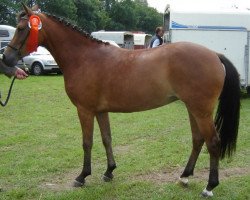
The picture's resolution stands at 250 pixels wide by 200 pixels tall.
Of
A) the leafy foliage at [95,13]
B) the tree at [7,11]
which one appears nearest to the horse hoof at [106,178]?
the leafy foliage at [95,13]

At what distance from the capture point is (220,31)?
464 inches

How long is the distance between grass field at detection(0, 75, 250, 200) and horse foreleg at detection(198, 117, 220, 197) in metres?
0.16

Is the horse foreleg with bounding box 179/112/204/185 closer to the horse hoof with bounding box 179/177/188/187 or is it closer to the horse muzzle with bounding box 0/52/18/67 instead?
the horse hoof with bounding box 179/177/188/187

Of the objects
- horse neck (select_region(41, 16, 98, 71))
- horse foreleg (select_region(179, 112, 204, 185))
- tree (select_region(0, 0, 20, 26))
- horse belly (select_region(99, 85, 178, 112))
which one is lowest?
horse foreleg (select_region(179, 112, 204, 185))

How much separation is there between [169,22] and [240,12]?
7.29 ft

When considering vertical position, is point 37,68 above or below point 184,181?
below

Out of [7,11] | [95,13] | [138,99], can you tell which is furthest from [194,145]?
[95,13]

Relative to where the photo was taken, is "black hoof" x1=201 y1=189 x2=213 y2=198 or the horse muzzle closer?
"black hoof" x1=201 y1=189 x2=213 y2=198

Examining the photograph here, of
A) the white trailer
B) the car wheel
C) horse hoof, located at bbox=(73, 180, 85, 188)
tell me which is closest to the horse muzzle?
horse hoof, located at bbox=(73, 180, 85, 188)

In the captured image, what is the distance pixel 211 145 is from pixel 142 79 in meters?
1.08

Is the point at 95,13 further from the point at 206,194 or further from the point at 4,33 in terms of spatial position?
the point at 206,194

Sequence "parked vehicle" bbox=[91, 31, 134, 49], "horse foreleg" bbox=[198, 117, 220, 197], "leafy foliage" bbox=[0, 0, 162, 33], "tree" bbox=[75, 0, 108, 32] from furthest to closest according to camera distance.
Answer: "tree" bbox=[75, 0, 108, 32] < "leafy foliage" bbox=[0, 0, 162, 33] < "parked vehicle" bbox=[91, 31, 134, 49] < "horse foreleg" bbox=[198, 117, 220, 197]

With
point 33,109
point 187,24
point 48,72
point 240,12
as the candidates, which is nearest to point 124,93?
point 33,109

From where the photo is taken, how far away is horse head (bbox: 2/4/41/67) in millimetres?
4480
